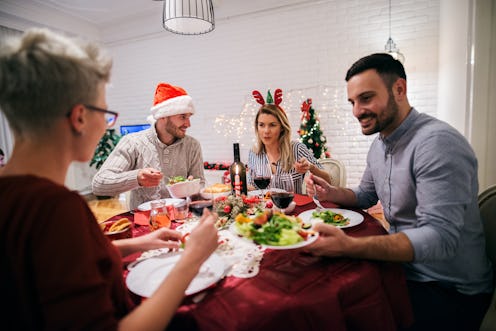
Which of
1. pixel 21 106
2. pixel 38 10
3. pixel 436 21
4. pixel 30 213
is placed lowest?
pixel 30 213

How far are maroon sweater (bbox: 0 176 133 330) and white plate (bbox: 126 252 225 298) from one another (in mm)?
268

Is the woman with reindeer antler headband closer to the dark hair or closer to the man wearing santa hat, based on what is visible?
the man wearing santa hat

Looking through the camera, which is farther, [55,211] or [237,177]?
[237,177]

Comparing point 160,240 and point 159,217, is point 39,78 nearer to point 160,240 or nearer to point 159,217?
point 160,240

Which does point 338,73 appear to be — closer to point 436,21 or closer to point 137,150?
point 436,21

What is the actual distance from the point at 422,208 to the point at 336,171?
1687 millimetres

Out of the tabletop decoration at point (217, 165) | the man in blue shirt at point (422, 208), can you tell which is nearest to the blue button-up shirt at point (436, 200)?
the man in blue shirt at point (422, 208)

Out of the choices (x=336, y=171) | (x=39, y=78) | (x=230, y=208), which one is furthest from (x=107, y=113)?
(x=336, y=171)

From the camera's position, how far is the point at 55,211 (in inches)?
22.9

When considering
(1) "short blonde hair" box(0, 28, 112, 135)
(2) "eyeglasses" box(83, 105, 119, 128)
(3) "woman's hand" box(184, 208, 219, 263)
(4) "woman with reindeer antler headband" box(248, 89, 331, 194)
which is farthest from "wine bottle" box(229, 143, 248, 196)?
(1) "short blonde hair" box(0, 28, 112, 135)

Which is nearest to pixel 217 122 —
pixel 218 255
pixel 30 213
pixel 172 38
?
pixel 172 38

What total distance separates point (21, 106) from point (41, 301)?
443 millimetres

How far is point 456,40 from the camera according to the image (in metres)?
3.21

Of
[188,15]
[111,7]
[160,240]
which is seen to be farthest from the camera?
[111,7]
